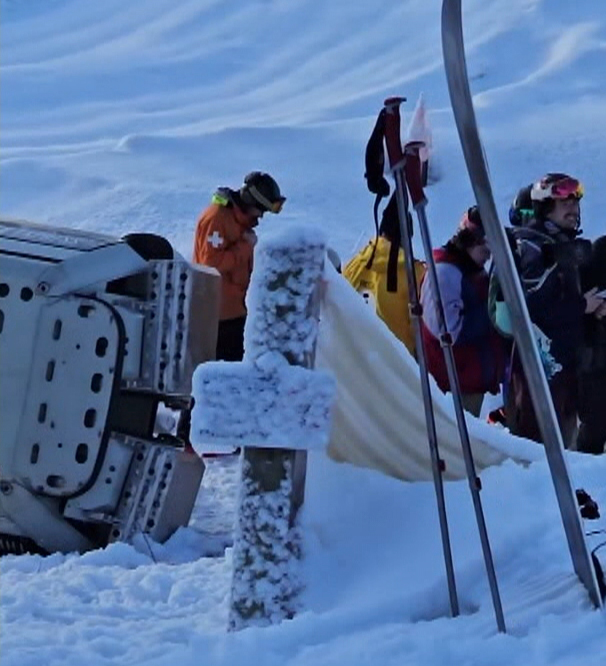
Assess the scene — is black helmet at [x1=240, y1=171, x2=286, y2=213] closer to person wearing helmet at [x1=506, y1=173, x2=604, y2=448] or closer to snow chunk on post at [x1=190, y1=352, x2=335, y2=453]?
person wearing helmet at [x1=506, y1=173, x2=604, y2=448]

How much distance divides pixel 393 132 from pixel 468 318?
2.66 meters

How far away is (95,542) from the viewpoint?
18.9 ft

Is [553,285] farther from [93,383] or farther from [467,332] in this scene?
[93,383]

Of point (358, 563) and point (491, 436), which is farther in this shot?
point (491, 436)

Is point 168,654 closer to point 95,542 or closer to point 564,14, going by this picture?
point 95,542

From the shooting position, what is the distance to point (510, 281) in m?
3.70

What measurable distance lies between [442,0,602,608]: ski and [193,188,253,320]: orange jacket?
3569 millimetres

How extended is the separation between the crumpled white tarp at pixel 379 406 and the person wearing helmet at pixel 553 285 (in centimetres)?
161

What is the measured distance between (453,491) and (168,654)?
1.05 metres

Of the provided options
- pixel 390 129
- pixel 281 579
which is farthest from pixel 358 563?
pixel 390 129

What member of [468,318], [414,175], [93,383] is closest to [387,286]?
[468,318]

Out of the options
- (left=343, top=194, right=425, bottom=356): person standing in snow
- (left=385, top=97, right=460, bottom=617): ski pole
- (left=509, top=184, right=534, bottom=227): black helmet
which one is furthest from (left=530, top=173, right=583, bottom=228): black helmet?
(left=385, top=97, right=460, bottom=617): ski pole

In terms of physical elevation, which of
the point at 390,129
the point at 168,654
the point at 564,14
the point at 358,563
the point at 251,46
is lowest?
the point at 168,654

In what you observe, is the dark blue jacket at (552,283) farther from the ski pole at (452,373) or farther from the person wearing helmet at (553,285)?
the ski pole at (452,373)
